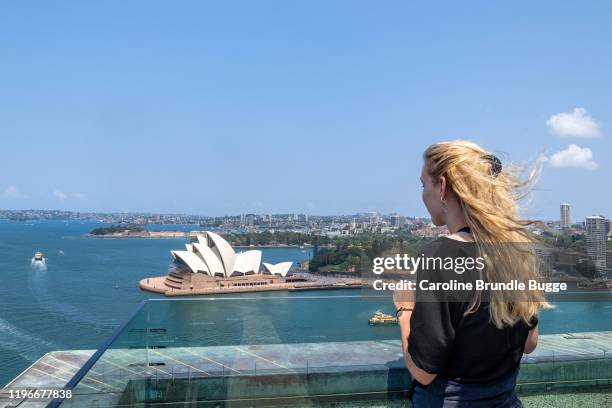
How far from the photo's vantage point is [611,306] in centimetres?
185

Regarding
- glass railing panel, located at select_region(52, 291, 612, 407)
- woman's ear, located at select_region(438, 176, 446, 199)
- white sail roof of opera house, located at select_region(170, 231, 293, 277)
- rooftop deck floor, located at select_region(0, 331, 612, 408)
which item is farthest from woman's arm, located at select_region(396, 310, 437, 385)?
white sail roof of opera house, located at select_region(170, 231, 293, 277)

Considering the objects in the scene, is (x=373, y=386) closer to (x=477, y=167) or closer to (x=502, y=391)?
(x=502, y=391)

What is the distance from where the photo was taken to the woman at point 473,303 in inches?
20.8

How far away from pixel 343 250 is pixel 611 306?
26978mm

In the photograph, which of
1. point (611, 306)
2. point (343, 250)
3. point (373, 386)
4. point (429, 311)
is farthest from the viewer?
point (343, 250)

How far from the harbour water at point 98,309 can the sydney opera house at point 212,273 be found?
6.32ft

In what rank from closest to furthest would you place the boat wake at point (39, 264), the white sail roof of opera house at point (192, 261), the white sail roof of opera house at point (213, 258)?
the white sail roof of opera house at point (192, 261) → the white sail roof of opera house at point (213, 258) → the boat wake at point (39, 264)

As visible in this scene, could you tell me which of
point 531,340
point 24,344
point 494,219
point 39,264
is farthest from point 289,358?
point 39,264

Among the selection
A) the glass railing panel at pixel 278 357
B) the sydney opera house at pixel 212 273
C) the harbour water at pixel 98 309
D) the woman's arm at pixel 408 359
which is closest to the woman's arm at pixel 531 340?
the woman's arm at pixel 408 359

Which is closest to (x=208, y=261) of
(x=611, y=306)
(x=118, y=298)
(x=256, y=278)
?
(x=256, y=278)

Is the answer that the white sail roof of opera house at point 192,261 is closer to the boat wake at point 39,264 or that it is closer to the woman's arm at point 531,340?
the boat wake at point 39,264

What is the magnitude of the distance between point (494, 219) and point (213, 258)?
2423 cm

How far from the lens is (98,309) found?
16766 mm

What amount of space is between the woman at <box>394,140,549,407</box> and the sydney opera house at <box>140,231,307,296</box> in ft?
74.7
